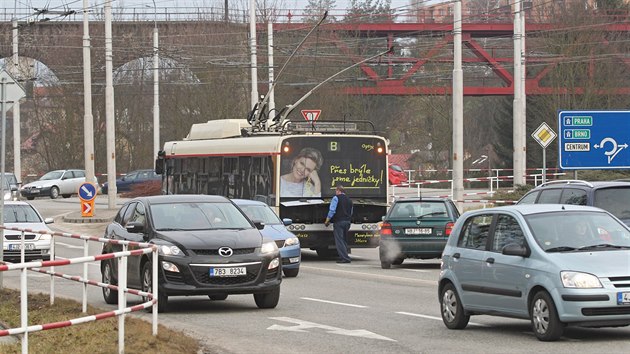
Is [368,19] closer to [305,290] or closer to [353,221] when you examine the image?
[353,221]

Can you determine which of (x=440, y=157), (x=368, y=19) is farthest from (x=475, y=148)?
(x=368, y=19)

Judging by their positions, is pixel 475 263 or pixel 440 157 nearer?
pixel 475 263

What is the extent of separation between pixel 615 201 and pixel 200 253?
621cm

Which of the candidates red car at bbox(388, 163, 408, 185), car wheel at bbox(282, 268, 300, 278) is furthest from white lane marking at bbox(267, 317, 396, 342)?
red car at bbox(388, 163, 408, 185)

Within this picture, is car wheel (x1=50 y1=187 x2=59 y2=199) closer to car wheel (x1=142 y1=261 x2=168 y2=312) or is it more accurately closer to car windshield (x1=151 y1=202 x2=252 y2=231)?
car windshield (x1=151 y1=202 x2=252 y2=231)

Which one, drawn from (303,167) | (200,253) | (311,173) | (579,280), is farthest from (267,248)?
(311,173)

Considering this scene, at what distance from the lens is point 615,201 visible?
1969 centimetres

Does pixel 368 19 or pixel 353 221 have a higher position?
pixel 368 19

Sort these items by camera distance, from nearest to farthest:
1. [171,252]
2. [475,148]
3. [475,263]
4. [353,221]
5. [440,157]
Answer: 1. [475,263]
2. [171,252]
3. [353,221]
4. [440,157]
5. [475,148]

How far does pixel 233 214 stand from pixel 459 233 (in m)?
4.51

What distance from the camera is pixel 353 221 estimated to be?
105ft

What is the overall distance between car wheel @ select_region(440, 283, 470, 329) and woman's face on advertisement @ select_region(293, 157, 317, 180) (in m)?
15.3

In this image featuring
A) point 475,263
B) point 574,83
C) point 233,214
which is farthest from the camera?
point 574,83

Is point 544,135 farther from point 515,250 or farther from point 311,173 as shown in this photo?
point 515,250
